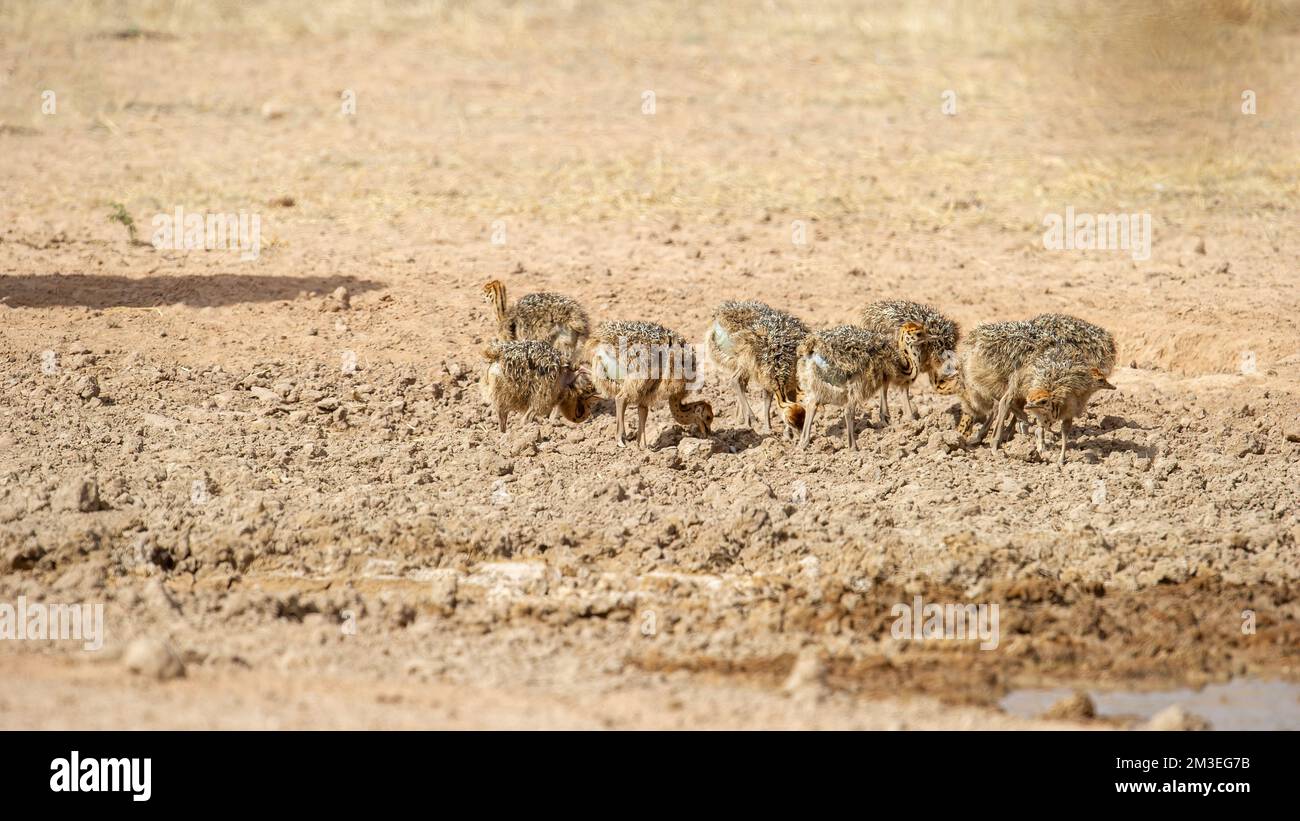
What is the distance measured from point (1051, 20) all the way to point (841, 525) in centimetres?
411

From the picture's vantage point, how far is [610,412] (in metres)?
10.7

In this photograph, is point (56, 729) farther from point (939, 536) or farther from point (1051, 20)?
point (1051, 20)

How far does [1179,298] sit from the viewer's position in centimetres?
1284

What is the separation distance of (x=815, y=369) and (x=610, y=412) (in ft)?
5.38

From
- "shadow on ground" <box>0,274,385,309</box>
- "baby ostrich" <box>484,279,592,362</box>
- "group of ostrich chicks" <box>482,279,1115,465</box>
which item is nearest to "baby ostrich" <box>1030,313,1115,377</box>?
"group of ostrich chicks" <box>482,279,1115,465</box>

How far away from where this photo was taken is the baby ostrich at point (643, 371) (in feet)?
31.8

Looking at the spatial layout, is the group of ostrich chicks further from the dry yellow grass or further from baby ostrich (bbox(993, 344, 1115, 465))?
the dry yellow grass

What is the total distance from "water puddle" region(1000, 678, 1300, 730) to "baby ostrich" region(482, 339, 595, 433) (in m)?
4.18

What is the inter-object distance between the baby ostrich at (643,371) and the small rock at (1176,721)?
4.22 metres

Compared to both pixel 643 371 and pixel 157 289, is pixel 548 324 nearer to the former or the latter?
pixel 643 371

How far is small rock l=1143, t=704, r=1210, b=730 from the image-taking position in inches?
246

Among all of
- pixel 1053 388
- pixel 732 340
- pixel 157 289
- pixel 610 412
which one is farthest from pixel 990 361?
pixel 157 289

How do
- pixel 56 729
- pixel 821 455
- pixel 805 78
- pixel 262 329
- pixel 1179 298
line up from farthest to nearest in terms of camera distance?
pixel 805 78 < pixel 1179 298 < pixel 262 329 < pixel 821 455 < pixel 56 729
